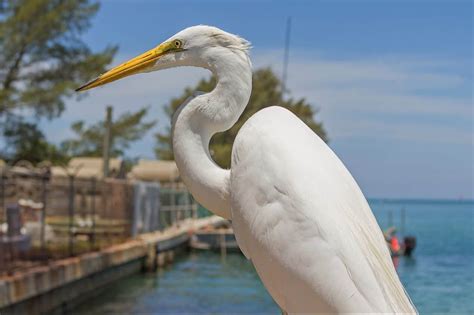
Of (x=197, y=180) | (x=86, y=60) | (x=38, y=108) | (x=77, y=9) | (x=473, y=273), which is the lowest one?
(x=473, y=273)

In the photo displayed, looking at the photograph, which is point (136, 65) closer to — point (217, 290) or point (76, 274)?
point (76, 274)

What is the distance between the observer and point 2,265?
1012cm

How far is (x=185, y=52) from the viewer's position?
307cm

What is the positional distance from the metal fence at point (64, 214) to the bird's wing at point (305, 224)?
26.1 feet

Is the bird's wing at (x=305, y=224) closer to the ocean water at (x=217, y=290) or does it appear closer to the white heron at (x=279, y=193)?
the white heron at (x=279, y=193)

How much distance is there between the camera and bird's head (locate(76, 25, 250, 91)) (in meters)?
3.03

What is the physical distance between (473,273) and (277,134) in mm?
28585

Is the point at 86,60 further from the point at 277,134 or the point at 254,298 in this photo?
the point at 277,134

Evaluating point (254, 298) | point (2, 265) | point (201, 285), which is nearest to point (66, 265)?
point (2, 265)

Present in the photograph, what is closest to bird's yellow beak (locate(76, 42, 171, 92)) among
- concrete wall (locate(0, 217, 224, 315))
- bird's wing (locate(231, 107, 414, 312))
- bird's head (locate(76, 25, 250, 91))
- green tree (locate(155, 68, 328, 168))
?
bird's head (locate(76, 25, 250, 91))

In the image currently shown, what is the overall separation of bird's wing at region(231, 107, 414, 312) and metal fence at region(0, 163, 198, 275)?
7947 millimetres

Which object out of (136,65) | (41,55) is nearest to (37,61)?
(41,55)

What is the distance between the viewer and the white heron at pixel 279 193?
260cm

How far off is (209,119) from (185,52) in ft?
0.96
